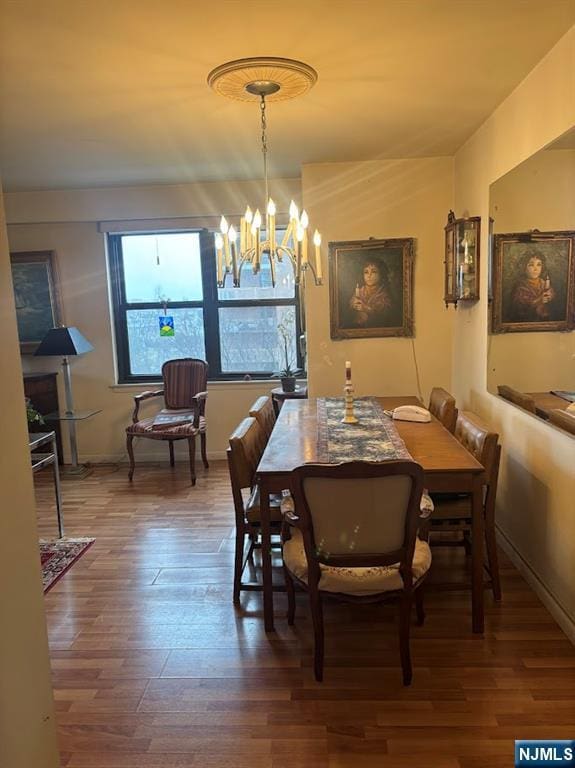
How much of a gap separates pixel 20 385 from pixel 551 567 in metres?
2.44

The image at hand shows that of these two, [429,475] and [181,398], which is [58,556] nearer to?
[181,398]

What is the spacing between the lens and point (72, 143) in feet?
11.3

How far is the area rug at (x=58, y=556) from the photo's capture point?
3.10 metres

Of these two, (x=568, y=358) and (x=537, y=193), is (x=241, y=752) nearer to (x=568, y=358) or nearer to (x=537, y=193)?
(x=568, y=358)

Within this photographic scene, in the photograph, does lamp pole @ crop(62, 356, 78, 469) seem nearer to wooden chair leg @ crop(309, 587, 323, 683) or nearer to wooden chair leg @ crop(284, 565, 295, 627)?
wooden chair leg @ crop(284, 565, 295, 627)

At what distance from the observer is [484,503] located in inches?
101

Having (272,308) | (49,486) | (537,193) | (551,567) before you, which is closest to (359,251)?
(272,308)

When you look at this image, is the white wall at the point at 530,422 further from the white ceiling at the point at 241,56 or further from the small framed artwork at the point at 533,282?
the small framed artwork at the point at 533,282

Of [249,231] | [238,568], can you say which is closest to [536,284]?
[249,231]

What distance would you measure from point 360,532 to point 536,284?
169 centimetres

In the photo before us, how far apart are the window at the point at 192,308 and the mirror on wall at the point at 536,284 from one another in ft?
7.46

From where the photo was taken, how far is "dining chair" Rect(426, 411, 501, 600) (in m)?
2.48

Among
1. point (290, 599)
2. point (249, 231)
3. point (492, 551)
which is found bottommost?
point (290, 599)

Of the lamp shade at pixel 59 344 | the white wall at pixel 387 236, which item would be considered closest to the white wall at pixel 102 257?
the lamp shade at pixel 59 344
